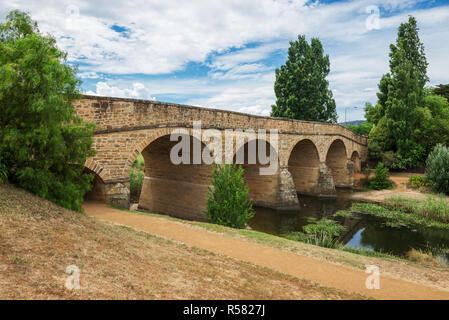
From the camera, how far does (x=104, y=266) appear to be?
4.62 m

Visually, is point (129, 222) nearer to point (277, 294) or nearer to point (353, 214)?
point (277, 294)

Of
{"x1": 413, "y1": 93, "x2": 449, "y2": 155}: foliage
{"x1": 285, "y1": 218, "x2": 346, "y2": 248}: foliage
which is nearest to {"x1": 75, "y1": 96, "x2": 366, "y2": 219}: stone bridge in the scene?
{"x1": 285, "y1": 218, "x2": 346, "y2": 248}: foliage

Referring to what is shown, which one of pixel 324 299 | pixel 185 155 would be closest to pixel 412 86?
pixel 185 155

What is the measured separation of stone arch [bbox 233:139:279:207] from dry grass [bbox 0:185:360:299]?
13795 millimetres

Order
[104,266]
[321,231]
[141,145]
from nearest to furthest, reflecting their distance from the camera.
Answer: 1. [104,266]
2. [141,145]
3. [321,231]

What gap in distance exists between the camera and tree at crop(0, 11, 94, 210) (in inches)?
269

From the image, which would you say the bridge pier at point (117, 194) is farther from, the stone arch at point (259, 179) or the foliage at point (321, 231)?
the stone arch at point (259, 179)

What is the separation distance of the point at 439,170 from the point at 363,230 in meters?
10.5

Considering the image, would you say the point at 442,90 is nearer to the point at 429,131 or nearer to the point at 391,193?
the point at 429,131

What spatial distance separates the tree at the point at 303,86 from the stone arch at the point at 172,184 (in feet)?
57.0

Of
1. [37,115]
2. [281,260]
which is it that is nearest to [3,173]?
[37,115]

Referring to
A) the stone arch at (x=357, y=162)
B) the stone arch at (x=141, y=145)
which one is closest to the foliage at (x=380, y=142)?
the stone arch at (x=357, y=162)
